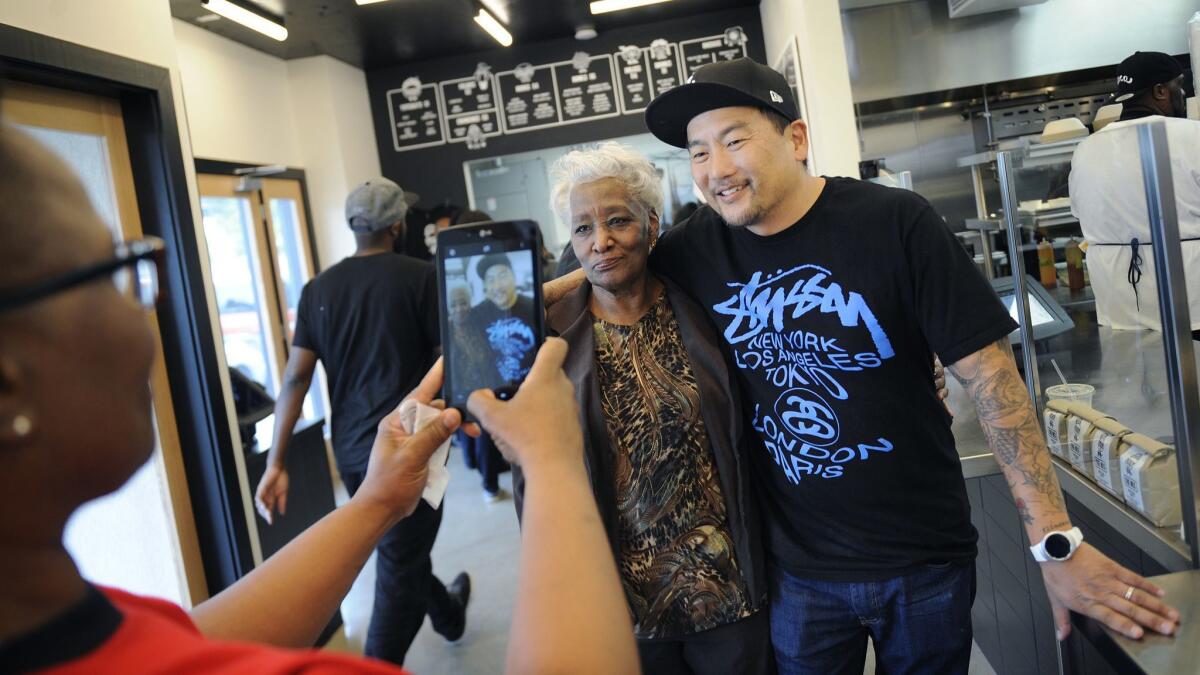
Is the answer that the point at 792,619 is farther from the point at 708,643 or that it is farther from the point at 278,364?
the point at 278,364

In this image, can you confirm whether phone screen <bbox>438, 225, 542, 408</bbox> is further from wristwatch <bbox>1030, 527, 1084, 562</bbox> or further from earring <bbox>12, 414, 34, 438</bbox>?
wristwatch <bbox>1030, 527, 1084, 562</bbox>

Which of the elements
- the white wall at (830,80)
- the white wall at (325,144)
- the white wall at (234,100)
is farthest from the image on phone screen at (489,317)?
the white wall at (325,144)

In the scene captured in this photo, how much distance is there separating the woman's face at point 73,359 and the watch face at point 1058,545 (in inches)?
49.6

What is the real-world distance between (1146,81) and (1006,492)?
191cm

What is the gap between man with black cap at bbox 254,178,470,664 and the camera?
2.86 m

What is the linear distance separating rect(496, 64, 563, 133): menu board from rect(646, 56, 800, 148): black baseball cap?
19.1 ft

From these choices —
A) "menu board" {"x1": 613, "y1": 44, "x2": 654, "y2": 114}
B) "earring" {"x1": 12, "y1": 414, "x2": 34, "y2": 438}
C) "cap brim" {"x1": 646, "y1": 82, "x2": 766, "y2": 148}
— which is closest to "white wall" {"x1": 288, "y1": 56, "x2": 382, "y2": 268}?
"menu board" {"x1": 613, "y1": 44, "x2": 654, "y2": 114}

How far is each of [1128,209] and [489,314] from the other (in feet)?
8.61

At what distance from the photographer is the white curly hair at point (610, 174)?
161 cm

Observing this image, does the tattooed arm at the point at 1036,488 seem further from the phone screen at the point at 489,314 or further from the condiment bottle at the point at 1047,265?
the condiment bottle at the point at 1047,265

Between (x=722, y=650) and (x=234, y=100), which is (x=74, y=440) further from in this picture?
(x=234, y=100)

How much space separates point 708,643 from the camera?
1.55 m

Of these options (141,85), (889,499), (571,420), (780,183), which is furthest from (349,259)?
(571,420)

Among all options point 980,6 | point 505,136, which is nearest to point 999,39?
point 980,6
